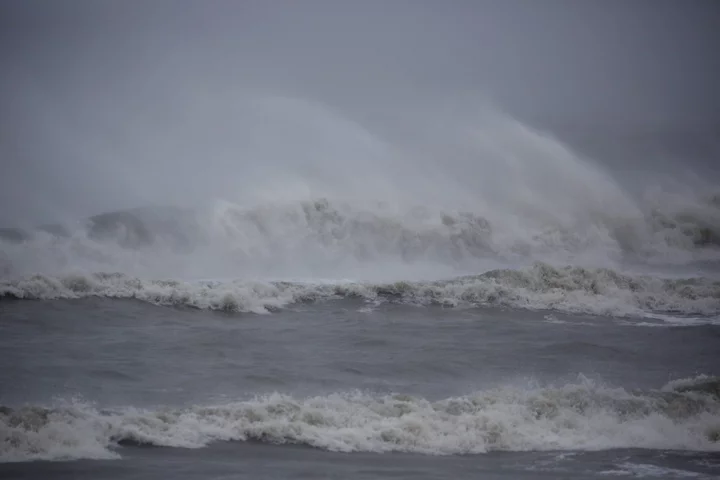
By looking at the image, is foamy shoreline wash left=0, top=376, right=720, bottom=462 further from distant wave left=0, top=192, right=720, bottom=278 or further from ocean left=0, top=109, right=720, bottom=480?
distant wave left=0, top=192, right=720, bottom=278

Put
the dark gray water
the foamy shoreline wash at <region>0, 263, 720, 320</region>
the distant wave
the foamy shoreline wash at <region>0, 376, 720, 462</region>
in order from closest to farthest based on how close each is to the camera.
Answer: the dark gray water < the foamy shoreline wash at <region>0, 376, 720, 462</region> < the foamy shoreline wash at <region>0, 263, 720, 320</region> < the distant wave

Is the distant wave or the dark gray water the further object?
the distant wave

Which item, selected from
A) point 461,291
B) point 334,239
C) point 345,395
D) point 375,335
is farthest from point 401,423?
point 334,239

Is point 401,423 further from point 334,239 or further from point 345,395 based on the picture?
point 334,239

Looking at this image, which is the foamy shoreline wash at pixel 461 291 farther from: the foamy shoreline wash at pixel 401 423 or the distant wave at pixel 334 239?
the foamy shoreline wash at pixel 401 423

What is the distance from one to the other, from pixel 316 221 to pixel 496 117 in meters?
15.6

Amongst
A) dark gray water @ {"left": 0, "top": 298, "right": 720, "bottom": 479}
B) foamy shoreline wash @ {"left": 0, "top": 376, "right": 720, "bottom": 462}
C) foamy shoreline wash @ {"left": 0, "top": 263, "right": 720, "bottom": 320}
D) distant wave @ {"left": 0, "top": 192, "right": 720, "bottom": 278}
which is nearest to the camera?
dark gray water @ {"left": 0, "top": 298, "right": 720, "bottom": 479}

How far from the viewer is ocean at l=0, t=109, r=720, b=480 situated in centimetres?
1086

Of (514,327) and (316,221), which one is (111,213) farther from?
(514,327)

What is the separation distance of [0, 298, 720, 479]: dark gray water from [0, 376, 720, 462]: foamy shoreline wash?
27 millimetres

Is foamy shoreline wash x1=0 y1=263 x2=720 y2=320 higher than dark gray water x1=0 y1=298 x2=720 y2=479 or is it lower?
higher

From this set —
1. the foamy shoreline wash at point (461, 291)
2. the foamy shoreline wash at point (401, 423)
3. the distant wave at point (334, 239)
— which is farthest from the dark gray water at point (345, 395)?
the distant wave at point (334, 239)

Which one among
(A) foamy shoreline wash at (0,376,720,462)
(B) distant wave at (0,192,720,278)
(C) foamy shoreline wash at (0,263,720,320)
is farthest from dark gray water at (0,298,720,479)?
(B) distant wave at (0,192,720,278)

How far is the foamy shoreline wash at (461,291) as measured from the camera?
18562 mm
